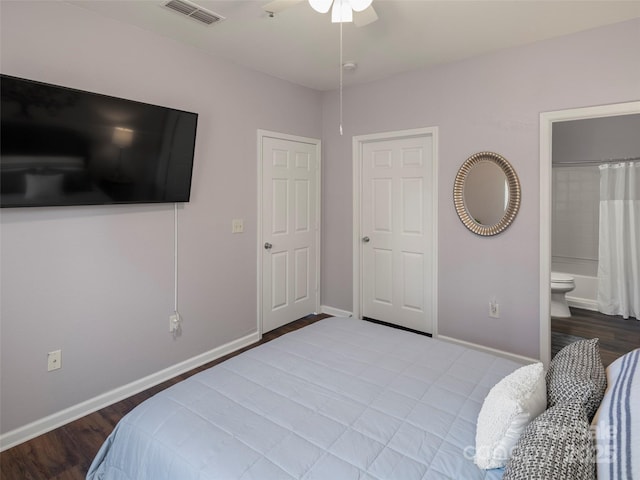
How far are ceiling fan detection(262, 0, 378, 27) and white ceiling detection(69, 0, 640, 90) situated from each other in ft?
1.27

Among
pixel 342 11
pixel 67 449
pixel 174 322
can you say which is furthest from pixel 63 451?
pixel 342 11

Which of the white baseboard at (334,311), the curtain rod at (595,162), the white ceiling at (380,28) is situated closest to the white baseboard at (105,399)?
the white baseboard at (334,311)

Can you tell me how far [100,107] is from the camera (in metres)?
2.25

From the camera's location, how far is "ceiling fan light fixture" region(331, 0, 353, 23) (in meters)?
1.86

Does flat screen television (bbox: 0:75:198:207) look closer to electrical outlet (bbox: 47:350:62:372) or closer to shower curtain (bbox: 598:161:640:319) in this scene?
electrical outlet (bbox: 47:350:62:372)

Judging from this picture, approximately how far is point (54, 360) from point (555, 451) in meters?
2.58

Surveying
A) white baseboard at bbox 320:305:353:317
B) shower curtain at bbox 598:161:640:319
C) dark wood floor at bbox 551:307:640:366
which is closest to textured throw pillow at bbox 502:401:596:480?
dark wood floor at bbox 551:307:640:366

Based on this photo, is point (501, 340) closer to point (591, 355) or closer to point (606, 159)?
point (591, 355)

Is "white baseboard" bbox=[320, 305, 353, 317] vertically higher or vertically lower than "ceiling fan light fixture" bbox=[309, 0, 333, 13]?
lower

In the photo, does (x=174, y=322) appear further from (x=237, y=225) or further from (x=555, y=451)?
(x=555, y=451)

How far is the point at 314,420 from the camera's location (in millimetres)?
1442

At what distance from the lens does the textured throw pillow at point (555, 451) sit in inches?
37.1

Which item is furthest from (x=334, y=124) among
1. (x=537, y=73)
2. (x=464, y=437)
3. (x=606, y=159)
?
(x=464, y=437)

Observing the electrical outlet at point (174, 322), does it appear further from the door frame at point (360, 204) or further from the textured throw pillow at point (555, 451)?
the textured throw pillow at point (555, 451)
